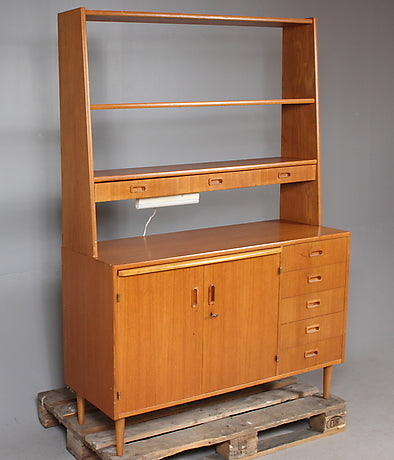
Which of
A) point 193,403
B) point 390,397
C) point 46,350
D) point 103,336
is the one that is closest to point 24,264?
point 46,350

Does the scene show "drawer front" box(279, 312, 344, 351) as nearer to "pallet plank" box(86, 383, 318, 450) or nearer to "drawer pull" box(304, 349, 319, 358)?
"drawer pull" box(304, 349, 319, 358)

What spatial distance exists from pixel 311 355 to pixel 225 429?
25.0 inches

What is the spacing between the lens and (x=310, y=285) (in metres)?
3.94

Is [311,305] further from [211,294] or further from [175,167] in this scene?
[175,167]

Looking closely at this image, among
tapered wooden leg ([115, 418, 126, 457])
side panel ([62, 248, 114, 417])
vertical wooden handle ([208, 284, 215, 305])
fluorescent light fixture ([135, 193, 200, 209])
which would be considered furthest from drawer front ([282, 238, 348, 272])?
tapered wooden leg ([115, 418, 126, 457])

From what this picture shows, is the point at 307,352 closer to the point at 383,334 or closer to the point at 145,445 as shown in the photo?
the point at 145,445

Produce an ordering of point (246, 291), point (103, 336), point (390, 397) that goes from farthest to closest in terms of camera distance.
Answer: point (390, 397) → point (246, 291) → point (103, 336)

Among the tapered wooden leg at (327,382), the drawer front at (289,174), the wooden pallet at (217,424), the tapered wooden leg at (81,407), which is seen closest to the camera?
the wooden pallet at (217,424)

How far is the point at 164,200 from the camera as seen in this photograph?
368 centimetres

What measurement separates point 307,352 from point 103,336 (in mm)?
1152

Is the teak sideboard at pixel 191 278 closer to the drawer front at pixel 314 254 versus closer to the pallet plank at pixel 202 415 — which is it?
the drawer front at pixel 314 254

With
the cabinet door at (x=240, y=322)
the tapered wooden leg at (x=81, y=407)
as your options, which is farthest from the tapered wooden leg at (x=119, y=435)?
the cabinet door at (x=240, y=322)

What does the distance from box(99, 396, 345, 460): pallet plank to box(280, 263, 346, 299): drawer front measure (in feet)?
1.96

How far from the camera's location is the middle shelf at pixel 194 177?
3.46 metres
